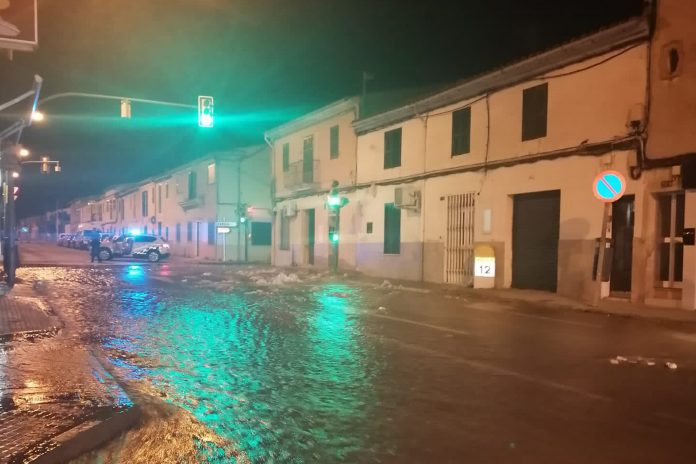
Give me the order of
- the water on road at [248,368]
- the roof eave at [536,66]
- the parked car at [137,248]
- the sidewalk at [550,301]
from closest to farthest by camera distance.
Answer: the water on road at [248,368] → the sidewalk at [550,301] → the roof eave at [536,66] → the parked car at [137,248]

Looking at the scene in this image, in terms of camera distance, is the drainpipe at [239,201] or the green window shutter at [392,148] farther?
the drainpipe at [239,201]

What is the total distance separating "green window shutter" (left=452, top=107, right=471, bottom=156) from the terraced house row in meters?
0.05

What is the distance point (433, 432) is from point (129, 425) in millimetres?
2608

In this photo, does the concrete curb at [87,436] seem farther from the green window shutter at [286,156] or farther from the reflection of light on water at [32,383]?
the green window shutter at [286,156]

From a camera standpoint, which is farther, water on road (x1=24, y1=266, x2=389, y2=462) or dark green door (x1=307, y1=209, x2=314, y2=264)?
dark green door (x1=307, y1=209, x2=314, y2=264)

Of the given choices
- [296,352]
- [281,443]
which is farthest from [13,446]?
[296,352]

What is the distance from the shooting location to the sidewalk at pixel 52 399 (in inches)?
168

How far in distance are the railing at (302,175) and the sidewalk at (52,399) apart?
1910 cm

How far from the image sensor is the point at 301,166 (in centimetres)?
2870

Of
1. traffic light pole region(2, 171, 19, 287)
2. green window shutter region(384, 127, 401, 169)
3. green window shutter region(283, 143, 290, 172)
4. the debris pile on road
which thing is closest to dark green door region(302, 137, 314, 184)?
green window shutter region(283, 143, 290, 172)

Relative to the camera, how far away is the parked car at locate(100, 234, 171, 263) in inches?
1352

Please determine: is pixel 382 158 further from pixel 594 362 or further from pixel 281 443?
pixel 281 443

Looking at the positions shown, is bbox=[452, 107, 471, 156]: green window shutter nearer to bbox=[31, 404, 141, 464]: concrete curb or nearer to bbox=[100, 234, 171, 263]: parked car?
bbox=[31, 404, 141, 464]: concrete curb

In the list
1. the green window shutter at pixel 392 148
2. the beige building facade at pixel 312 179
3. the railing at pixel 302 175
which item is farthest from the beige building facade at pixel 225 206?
the green window shutter at pixel 392 148
